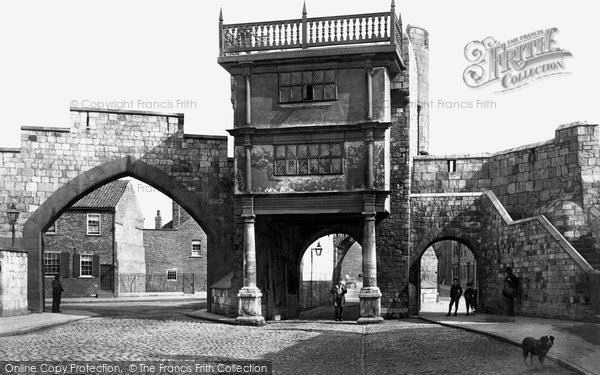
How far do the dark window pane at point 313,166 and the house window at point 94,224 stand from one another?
2590cm

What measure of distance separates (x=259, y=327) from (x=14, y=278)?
28.1 ft

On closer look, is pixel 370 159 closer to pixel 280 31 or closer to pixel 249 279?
pixel 280 31

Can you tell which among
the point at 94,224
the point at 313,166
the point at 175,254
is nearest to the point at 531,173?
the point at 313,166

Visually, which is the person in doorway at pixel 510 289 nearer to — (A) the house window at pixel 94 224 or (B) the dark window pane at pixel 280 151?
(B) the dark window pane at pixel 280 151

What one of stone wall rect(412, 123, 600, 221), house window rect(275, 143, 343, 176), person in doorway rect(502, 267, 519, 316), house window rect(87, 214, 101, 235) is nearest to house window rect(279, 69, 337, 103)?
house window rect(275, 143, 343, 176)

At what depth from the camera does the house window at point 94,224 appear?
46750 millimetres

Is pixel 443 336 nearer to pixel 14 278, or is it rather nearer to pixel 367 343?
pixel 367 343

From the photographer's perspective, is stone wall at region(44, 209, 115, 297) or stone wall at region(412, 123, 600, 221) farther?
stone wall at region(44, 209, 115, 297)

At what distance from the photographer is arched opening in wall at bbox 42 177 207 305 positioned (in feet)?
150

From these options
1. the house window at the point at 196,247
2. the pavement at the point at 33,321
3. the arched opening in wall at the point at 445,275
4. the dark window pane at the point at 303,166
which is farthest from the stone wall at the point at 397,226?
the house window at the point at 196,247

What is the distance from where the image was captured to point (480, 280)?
27.8 metres

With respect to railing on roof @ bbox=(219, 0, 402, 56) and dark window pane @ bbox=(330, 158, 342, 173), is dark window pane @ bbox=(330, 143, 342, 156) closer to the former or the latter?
dark window pane @ bbox=(330, 158, 342, 173)

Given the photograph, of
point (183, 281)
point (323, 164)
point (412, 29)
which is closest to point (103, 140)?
point (323, 164)

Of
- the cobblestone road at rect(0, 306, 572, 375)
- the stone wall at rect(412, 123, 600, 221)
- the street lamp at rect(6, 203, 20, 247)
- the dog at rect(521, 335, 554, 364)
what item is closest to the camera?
the dog at rect(521, 335, 554, 364)
